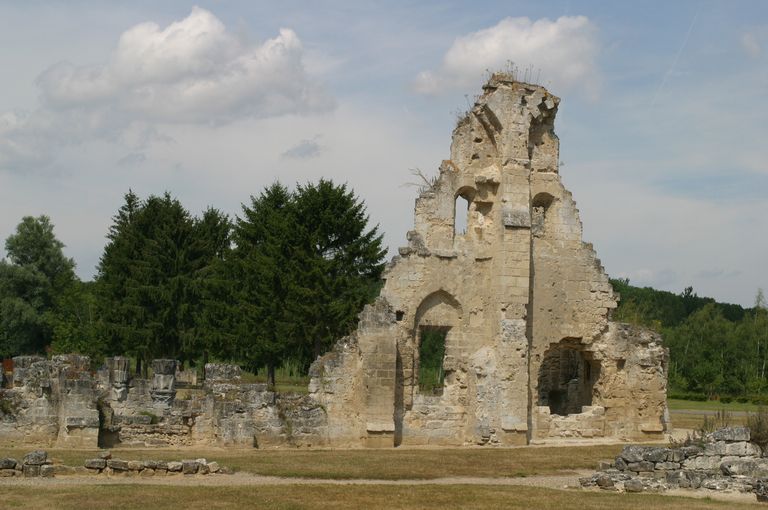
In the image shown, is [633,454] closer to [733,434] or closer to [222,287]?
[733,434]

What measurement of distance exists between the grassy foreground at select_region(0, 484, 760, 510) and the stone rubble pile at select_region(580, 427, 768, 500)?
70 cm

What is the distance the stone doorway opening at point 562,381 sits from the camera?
27.7 meters

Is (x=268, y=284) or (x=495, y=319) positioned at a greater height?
(x=268, y=284)

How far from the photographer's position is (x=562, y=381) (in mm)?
28578

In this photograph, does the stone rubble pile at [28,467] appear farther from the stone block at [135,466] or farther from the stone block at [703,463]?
the stone block at [703,463]

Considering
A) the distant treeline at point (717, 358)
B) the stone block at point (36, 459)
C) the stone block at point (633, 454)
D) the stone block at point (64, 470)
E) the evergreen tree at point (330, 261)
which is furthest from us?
the distant treeline at point (717, 358)

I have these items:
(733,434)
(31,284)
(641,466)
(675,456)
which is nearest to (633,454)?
(641,466)

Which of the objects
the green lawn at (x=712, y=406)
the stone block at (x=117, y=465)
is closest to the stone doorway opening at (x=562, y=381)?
the green lawn at (x=712, y=406)

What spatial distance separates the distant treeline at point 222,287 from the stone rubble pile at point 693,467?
53.8 feet

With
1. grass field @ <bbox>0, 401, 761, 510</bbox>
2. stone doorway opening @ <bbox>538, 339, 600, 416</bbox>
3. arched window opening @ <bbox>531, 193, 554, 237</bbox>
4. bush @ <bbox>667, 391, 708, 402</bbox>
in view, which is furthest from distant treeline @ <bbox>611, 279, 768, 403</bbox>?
grass field @ <bbox>0, 401, 761, 510</bbox>

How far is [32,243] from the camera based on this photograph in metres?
62.0

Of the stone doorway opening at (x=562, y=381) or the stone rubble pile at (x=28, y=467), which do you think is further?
the stone doorway opening at (x=562, y=381)

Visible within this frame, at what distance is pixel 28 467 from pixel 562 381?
1637 centimetres

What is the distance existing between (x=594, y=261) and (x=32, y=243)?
4506 cm
